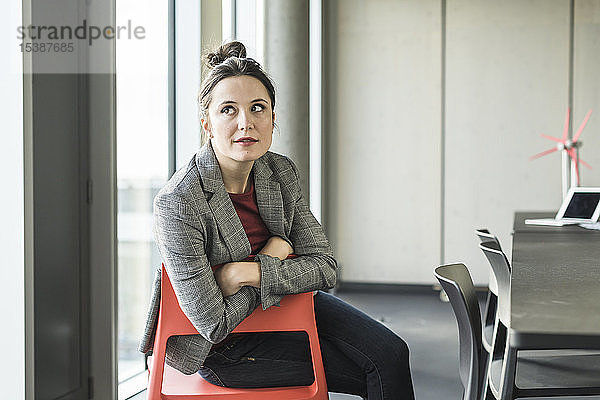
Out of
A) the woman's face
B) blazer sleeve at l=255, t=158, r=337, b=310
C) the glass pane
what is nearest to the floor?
the glass pane

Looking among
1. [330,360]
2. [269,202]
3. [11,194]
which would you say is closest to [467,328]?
[330,360]

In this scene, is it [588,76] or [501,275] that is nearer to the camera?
[501,275]

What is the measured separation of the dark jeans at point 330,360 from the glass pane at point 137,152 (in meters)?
1.11

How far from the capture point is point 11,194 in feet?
6.91

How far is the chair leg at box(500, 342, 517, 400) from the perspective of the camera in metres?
1.64

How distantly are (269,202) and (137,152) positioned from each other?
1.23m

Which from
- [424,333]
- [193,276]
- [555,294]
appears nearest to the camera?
[555,294]

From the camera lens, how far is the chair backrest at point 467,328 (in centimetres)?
183

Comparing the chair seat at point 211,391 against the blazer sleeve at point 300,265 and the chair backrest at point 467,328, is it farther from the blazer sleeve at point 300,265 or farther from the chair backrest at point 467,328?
the chair backrest at point 467,328

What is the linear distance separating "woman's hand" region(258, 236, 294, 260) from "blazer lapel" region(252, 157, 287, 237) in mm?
35

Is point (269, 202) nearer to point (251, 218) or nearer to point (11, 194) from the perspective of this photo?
point (251, 218)

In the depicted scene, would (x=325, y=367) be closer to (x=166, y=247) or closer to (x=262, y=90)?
(x=166, y=247)

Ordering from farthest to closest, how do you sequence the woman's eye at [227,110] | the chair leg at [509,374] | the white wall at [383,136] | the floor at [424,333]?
the white wall at [383,136], the floor at [424,333], the woman's eye at [227,110], the chair leg at [509,374]

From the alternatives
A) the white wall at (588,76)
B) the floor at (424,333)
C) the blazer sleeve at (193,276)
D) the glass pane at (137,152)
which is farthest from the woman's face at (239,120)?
the white wall at (588,76)
